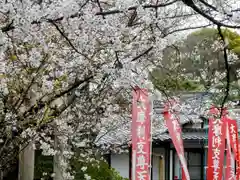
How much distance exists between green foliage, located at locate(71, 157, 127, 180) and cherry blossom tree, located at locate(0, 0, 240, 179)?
1.27 m

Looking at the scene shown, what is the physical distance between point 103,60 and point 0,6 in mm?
2423

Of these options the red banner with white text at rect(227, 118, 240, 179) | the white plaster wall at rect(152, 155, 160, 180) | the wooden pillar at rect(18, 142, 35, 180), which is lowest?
the wooden pillar at rect(18, 142, 35, 180)

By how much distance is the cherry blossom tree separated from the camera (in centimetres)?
321

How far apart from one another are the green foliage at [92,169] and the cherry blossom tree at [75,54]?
1269 mm

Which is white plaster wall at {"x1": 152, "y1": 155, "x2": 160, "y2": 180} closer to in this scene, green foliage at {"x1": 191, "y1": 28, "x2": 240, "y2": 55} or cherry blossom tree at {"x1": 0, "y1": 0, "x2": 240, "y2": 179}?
green foliage at {"x1": 191, "y1": 28, "x2": 240, "y2": 55}

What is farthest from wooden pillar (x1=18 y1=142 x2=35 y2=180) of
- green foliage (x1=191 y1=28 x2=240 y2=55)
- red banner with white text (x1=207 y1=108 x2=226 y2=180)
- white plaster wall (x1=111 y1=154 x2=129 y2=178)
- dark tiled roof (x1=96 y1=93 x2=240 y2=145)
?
white plaster wall (x1=111 y1=154 x2=129 y2=178)

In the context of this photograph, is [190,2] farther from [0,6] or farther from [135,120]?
[135,120]

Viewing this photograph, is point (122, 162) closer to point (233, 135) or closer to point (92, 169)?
point (233, 135)

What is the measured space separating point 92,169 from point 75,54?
591 centimetres

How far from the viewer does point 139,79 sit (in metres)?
4.09

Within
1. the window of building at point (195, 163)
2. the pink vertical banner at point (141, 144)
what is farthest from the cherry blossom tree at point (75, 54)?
the window of building at point (195, 163)

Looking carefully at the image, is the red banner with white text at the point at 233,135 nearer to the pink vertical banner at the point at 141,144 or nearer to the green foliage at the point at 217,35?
the green foliage at the point at 217,35

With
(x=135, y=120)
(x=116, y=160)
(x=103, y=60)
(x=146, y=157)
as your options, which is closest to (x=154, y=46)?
(x=103, y=60)

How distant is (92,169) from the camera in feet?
35.7
